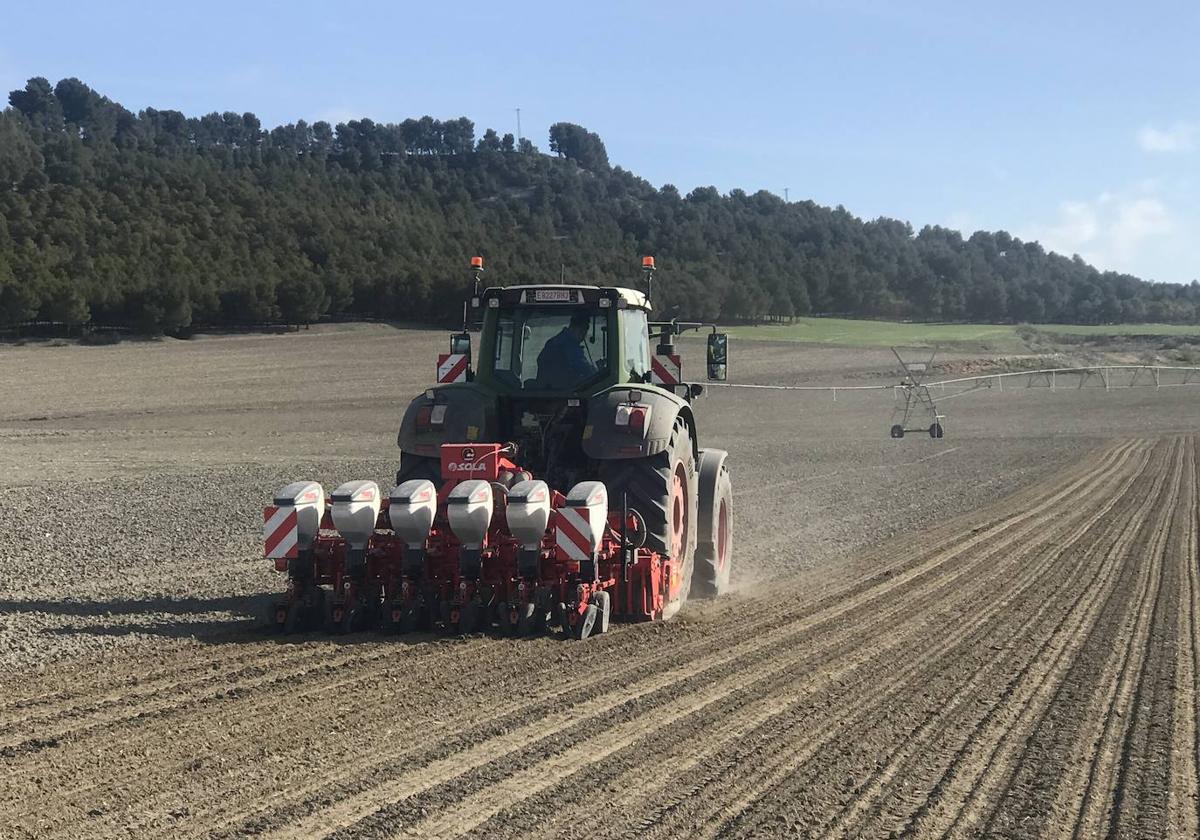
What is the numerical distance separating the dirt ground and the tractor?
0.32 m

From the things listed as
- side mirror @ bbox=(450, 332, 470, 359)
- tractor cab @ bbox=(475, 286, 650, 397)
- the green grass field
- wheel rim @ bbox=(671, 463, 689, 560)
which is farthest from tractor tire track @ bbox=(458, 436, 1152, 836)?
the green grass field

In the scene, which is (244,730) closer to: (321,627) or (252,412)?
(321,627)

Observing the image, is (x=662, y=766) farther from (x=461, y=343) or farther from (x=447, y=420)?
(x=461, y=343)

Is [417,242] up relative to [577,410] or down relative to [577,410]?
up

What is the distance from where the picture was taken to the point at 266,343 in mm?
54406

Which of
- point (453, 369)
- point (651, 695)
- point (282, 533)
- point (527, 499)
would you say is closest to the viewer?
point (651, 695)

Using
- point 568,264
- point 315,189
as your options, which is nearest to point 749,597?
point 568,264

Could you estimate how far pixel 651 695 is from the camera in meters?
6.87

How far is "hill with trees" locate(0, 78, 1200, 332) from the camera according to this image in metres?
58.0

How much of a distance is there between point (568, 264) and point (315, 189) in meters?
35.6

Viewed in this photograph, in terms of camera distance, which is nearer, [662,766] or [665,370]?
[662,766]

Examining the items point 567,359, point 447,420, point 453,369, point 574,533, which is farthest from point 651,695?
point 453,369

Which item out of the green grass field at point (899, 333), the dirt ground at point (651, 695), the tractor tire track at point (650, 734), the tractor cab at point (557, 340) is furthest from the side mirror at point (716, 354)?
the green grass field at point (899, 333)

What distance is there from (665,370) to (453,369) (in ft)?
5.65
